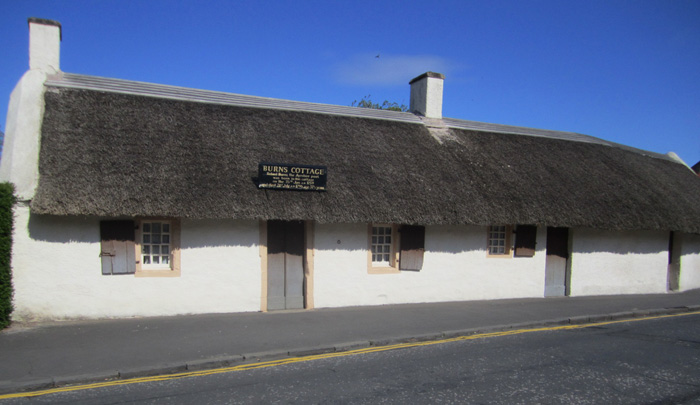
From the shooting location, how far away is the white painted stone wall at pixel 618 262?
14.0m

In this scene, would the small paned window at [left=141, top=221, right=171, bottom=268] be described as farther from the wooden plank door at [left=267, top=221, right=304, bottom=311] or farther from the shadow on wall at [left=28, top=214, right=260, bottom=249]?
the wooden plank door at [left=267, top=221, right=304, bottom=311]

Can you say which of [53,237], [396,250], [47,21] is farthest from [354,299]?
[47,21]

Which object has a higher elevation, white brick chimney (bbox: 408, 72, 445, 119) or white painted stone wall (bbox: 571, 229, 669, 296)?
white brick chimney (bbox: 408, 72, 445, 119)

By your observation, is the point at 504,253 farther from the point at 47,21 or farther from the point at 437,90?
the point at 47,21

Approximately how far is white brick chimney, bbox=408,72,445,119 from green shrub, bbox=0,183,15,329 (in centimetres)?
1101

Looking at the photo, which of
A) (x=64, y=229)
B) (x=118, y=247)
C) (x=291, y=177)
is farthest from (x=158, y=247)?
(x=291, y=177)

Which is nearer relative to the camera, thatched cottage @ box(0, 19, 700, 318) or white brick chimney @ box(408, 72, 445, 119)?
thatched cottage @ box(0, 19, 700, 318)

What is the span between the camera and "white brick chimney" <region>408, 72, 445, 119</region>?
48.9ft

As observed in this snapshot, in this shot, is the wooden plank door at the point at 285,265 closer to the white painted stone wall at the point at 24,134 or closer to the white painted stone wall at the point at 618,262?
the white painted stone wall at the point at 24,134

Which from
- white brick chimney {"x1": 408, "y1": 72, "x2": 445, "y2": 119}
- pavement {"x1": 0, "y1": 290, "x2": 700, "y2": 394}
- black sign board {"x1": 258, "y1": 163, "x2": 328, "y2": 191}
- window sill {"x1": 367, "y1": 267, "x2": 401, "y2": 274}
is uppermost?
white brick chimney {"x1": 408, "y1": 72, "x2": 445, "y2": 119}

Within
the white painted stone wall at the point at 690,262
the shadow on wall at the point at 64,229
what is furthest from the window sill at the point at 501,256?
the shadow on wall at the point at 64,229

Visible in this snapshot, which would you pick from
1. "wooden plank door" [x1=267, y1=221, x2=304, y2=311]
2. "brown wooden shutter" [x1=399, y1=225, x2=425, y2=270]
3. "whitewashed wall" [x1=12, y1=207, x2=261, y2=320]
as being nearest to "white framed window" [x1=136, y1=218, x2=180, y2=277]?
"whitewashed wall" [x1=12, y1=207, x2=261, y2=320]

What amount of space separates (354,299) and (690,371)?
6.49 metres

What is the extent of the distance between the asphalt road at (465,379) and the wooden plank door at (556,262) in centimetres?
525
